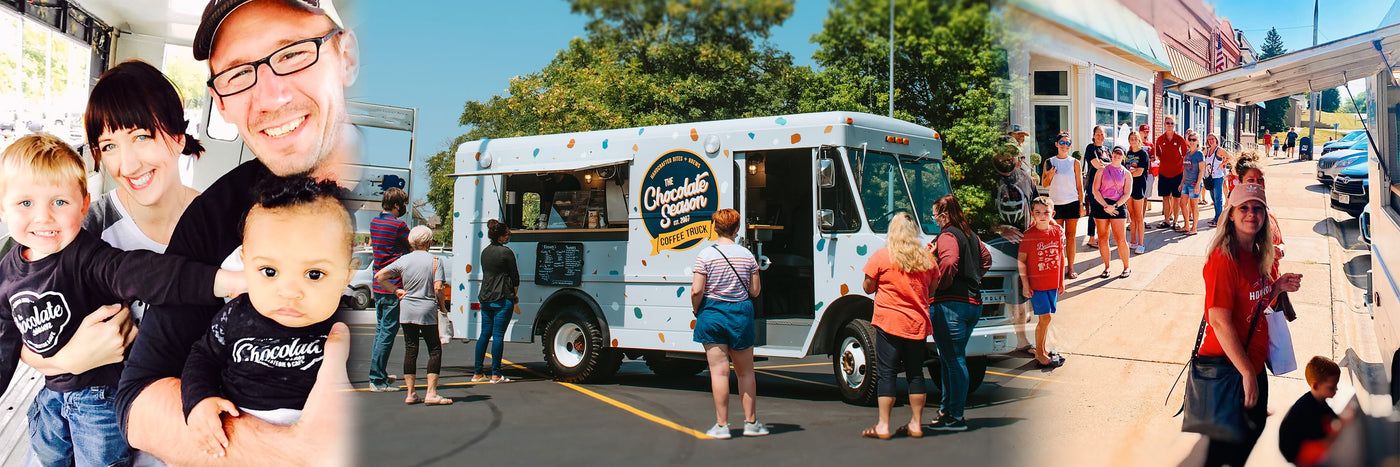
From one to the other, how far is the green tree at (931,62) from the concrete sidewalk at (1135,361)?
1.20 feet

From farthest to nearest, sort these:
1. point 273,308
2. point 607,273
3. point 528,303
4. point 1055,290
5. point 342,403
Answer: point 528,303, point 607,273, point 342,403, point 273,308, point 1055,290

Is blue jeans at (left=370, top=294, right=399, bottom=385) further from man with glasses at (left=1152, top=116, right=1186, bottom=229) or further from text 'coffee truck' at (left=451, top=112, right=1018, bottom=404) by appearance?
man with glasses at (left=1152, top=116, right=1186, bottom=229)

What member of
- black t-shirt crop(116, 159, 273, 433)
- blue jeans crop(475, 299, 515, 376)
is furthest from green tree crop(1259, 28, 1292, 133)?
black t-shirt crop(116, 159, 273, 433)

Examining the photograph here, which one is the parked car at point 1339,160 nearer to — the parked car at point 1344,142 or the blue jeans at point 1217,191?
the parked car at point 1344,142

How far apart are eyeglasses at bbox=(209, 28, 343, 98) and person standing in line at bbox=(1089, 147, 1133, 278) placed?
2.00m

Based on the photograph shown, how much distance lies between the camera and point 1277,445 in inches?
76.9

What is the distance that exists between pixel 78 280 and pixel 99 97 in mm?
560

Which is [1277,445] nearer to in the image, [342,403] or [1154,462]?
[1154,462]

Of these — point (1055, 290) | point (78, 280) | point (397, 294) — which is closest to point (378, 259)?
point (397, 294)

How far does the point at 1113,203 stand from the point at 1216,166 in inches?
9.1

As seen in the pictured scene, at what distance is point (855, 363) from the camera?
301cm

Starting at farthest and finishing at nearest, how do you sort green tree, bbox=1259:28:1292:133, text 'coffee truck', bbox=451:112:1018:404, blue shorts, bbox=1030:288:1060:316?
text 'coffee truck', bbox=451:112:1018:404 < blue shorts, bbox=1030:288:1060:316 < green tree, bbox=1259:28:1292:133

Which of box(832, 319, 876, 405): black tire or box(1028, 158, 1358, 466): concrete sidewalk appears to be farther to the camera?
box(832, 319, 876, 405): black tire

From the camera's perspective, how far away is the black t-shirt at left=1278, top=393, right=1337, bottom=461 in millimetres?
1829
